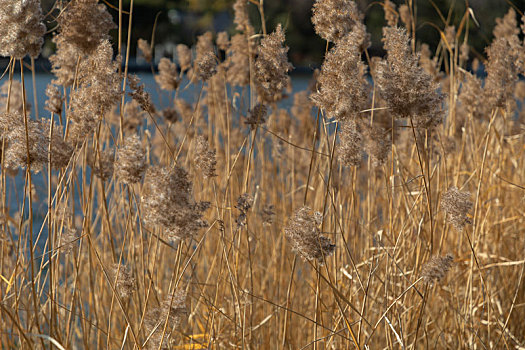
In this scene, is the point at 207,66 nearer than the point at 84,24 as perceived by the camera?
No

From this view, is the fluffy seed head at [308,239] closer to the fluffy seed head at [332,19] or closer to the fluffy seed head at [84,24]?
the fluffy seed head at [332,19]

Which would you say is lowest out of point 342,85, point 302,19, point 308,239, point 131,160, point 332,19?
point 308,239

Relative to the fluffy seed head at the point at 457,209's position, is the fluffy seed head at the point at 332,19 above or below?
above

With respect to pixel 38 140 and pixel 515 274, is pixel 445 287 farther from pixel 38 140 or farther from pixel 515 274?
pixel 38 140

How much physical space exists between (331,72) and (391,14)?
0.93m

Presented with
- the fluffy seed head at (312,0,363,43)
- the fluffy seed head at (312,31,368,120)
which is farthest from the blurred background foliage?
the fluffy seed head at (312,31,368,120)

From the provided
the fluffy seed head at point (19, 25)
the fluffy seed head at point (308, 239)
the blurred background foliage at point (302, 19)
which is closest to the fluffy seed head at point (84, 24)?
the fluffy seed head at point (19, 25)

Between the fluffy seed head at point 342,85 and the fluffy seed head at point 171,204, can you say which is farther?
the fluffy seed head at point 342,85

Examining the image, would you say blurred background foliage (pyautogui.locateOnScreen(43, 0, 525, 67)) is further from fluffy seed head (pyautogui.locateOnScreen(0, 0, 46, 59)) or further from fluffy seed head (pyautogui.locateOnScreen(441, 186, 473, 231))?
fluffy seed head (pyautogui.locateOnScreen(0, 0, 46, 59))

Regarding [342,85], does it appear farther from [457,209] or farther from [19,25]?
[19,25]

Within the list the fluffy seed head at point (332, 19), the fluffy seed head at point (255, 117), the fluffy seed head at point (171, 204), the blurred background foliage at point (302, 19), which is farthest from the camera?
the blurred background foliage at point (302, 19)

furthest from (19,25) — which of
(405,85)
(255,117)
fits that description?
(405,85)

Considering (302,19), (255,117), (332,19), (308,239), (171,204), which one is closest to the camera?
(171,204)

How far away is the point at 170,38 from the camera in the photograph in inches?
866
